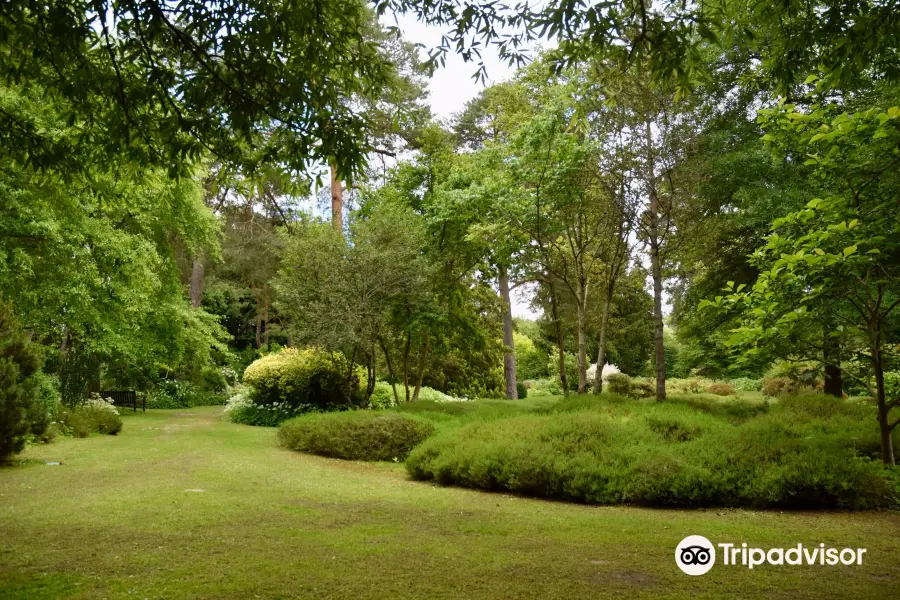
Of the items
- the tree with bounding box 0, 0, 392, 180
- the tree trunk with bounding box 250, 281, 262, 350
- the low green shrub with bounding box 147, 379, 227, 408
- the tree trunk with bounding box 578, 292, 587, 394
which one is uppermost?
the tree trunk with bounding box 250, 281, 262, 350

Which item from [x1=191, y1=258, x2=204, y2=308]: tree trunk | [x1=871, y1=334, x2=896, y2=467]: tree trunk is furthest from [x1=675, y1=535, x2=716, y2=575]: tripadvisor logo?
[x1=191, y1=258, x2=204, y2=308]: tree trunk

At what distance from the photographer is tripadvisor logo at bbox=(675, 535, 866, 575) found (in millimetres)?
4223

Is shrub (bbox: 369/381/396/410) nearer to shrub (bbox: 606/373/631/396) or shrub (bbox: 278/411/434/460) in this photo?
shrub (bbox: 278/411/434/460)

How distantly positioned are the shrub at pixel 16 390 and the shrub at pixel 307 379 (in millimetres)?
7020

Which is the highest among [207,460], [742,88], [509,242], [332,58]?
[742,88]

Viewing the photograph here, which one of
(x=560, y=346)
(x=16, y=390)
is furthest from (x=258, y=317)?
(x=16, y=390)

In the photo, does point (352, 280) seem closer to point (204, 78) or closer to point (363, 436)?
point (363, 436)

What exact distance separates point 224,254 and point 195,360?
381 inches

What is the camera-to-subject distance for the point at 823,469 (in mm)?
6641

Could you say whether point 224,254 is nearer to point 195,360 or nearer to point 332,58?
point 195,360

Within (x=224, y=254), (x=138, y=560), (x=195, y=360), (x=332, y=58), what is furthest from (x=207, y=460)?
(x=224, y=254)

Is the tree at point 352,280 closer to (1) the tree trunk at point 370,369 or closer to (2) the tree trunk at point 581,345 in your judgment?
(1) the tree trunk at point 370,369

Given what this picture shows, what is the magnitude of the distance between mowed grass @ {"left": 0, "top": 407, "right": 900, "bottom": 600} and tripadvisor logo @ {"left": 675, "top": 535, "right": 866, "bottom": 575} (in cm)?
10

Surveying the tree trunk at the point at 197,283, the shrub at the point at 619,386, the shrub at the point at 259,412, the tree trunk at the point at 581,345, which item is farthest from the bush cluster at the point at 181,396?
the tree trunk at the point at 581,345
